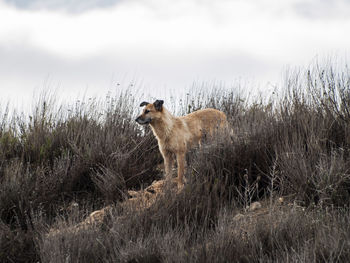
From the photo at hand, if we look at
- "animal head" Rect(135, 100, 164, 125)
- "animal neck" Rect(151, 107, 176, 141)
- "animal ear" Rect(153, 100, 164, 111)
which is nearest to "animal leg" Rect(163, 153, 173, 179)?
"animal neck" Rect(151, 107, 176, 141)

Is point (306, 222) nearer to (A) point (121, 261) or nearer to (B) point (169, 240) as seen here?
(B) point (169, 240)

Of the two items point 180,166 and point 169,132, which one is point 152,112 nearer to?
point 169,132

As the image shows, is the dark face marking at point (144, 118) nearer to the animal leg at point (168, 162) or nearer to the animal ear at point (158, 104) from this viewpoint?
the animal ear at point (158, 104)

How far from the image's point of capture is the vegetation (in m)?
4.52

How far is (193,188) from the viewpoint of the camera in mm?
5879

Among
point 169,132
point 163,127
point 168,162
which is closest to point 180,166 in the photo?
point 168,162

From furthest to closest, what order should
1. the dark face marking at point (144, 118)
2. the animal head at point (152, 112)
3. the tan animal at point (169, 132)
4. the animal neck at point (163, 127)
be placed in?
the animal neck at point (163, 127) < the tan animal at point (169, 132) < the animal head at point (152, 112) < the dark face marking at point (144, 118)

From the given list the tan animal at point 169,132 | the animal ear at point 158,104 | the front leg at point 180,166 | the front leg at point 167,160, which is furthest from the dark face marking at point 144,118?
the front leg at point 180,166

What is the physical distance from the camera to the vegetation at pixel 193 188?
14.8ft

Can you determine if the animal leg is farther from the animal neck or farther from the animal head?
the animal head

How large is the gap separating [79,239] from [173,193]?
140 cm

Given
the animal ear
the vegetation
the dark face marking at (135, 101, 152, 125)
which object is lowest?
the vegetation

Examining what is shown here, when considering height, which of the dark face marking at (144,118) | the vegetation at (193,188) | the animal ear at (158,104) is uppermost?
the animal ear at (158,104)

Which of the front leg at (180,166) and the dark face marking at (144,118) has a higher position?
the dark face marking at (144,118)
